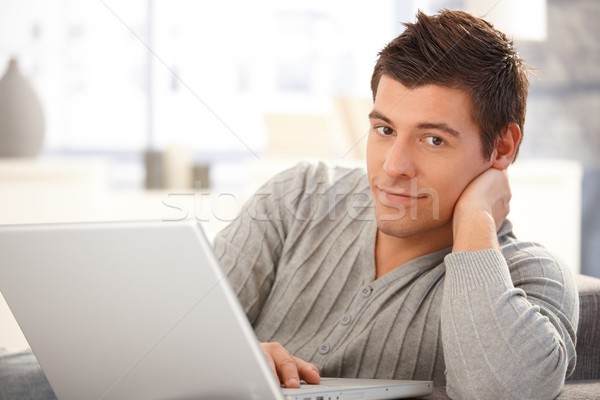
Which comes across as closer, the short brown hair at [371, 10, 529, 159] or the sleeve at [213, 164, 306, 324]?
the short brown hair at [371, 10, 529, 159]

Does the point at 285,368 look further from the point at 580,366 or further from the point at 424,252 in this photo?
the point at 580,366

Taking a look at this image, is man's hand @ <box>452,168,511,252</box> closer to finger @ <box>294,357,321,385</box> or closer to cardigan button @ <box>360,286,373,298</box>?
cardigan button @ <box>360,286,373,298</box>

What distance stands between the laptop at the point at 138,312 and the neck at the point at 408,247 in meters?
0.50

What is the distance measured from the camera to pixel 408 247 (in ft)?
5.65

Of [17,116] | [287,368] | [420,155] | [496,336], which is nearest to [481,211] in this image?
[420,155]

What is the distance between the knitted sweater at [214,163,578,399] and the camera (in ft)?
4.47

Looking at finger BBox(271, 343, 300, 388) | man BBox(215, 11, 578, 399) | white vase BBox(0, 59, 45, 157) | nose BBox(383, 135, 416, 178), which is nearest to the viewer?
finger BBox(271, 343, 300, 388)

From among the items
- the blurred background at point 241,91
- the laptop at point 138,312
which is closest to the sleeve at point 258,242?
the laptop at point 138,312

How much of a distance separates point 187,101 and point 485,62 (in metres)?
3.16

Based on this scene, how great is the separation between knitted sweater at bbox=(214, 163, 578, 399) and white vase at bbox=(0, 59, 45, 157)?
225cm

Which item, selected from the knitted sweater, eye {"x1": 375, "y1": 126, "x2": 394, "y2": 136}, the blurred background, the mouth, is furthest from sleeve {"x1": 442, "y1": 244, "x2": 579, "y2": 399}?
the blurred background

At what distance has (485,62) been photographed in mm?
1646

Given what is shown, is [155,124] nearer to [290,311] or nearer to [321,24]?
[321,24]

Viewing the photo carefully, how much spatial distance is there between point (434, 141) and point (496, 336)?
42 centimetres
